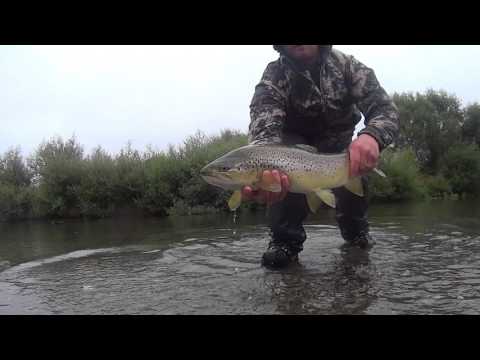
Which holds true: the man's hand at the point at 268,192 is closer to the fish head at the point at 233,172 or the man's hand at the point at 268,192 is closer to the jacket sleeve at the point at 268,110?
the fish head at the point at 233,172

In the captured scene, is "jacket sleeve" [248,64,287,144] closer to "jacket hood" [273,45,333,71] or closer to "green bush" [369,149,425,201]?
"jacket hood" [273,45,333,71]

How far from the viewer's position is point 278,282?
354 cm

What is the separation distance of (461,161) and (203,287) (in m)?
33.0

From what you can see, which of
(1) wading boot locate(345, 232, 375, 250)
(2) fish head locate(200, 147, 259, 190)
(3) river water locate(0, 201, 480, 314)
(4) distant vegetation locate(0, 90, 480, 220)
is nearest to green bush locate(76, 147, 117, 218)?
(4) distant vegetation locate(0, 90, 480, 220)

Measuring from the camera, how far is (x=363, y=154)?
12.1 ft

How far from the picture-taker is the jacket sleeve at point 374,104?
4070 millimetres

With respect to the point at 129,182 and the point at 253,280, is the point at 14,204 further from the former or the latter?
the point at 253,280

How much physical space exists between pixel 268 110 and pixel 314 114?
607mm

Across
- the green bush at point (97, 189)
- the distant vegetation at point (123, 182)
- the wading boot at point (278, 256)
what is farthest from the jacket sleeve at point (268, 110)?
the green bush at point (97, 189)

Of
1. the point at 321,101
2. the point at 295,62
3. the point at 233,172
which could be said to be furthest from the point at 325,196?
the point at 295,62
